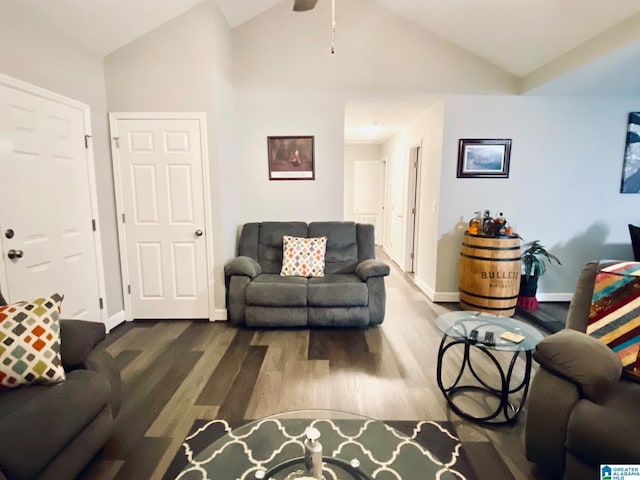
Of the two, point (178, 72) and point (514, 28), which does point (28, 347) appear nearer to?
point (178, 72)

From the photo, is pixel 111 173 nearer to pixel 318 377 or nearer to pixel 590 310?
pixel 318 377

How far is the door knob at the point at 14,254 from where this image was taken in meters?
2.06

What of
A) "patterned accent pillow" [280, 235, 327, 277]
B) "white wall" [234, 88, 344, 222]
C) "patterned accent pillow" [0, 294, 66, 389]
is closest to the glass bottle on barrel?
"white wall" [234, 88, 344, 222]

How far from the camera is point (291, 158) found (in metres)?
3.78

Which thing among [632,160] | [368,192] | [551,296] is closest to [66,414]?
[551,296]

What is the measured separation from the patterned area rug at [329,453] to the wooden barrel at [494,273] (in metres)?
1.96

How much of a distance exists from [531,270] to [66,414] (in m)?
4.04

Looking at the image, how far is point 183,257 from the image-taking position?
324 centimetres

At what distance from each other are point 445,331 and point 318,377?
3.08 ft

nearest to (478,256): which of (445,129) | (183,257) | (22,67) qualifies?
(445,129)

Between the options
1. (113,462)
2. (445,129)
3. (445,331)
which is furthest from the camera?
(445,129)

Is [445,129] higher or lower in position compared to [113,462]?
higher

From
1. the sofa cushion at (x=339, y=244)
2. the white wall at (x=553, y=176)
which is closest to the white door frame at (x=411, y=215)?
the white wall at (x=553, y=176)

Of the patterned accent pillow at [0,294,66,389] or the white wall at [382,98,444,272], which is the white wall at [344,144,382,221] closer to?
the white wall at [382,98,444,272]
